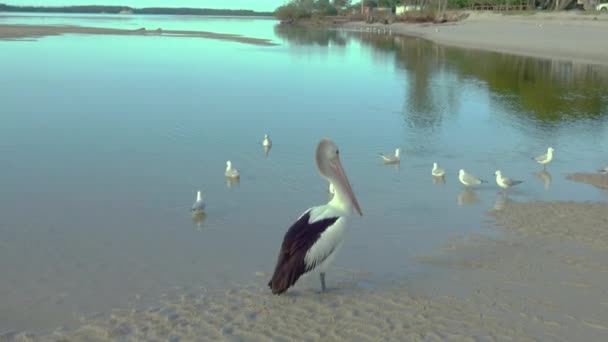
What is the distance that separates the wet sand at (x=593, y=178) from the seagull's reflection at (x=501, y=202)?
146 centimetres

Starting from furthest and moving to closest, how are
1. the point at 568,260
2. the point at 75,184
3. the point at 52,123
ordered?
1. the point at 52,123
2. the point at 75,184
3. the point at 568,260

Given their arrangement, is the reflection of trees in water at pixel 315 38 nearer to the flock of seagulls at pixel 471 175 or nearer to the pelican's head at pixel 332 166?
the flock of seagulls at pixel 471 175

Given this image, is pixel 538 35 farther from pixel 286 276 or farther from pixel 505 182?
pixel 286 276

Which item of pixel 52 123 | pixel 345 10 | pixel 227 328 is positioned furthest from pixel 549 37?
pixel 345 10

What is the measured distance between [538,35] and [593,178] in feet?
120

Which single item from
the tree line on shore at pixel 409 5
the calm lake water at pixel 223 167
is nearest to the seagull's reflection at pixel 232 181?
the calm lake water at pixel 223 167

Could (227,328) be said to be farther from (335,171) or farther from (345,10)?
(345,10)

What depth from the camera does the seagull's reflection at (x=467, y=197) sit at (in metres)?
8.56

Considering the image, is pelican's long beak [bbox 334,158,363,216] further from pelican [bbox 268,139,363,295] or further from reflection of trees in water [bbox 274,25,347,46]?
reflection of trees in water [bbox 274,25,347,46]

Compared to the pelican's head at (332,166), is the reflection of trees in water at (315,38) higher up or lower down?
lower down

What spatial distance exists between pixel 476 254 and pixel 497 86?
16.3 m

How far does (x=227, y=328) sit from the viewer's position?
15.5 feet

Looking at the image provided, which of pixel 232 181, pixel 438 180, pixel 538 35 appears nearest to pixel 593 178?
pixel 438 180

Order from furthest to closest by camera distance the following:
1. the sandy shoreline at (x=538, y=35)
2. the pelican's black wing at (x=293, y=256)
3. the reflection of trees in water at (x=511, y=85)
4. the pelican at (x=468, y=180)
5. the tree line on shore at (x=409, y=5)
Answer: the tree line on shore at (x=409, y=5) → the sandy shoreline at (x=538, y=35) → the reflection of trees in water at (x=511, y=85) → the pelican at (x=468, y=180) → the pelican's black wing at (x=293, y=256)
